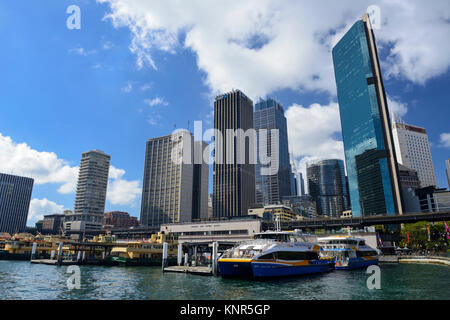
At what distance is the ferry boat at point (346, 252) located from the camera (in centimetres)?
5674

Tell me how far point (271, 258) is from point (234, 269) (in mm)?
5916

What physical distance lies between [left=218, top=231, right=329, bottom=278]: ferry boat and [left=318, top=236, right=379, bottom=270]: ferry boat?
36.5ft

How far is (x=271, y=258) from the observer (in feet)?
133

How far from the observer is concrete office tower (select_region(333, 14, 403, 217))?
163250mm

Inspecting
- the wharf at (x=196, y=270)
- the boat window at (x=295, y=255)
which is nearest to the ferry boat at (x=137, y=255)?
the wharf at (x=196, y=270)

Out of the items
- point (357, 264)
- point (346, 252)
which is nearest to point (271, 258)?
point (346, 252)

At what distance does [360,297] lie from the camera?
2762 cm

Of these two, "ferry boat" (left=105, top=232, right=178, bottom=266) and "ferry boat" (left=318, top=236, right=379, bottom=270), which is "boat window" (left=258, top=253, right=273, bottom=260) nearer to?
"ferry boat" (left=318, top=236, right=379, bottom=270)

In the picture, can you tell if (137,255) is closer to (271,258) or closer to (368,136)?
(271,258)

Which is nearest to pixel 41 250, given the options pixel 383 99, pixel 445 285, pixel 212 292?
pixel 212 292

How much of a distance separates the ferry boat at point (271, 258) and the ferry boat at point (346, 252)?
36.5 ft

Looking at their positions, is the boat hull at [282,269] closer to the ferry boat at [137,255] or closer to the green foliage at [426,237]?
the ferry boat at [137,255]

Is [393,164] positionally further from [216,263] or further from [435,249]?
[216,263]

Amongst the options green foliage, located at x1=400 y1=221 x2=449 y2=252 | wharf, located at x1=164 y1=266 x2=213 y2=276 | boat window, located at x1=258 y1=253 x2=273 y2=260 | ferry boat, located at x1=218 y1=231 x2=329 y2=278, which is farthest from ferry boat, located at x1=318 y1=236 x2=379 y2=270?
green foliage, located at x1=400 y1=221 x2=449 y2=252
